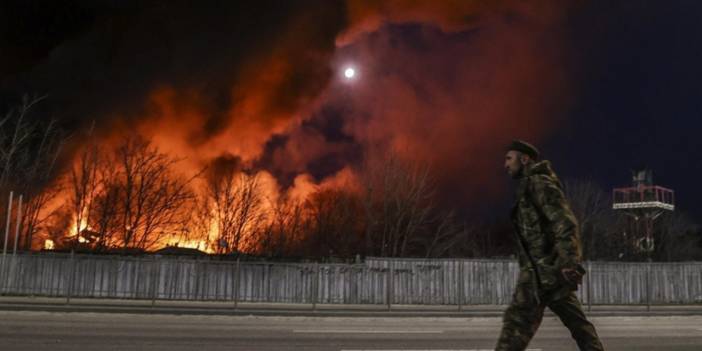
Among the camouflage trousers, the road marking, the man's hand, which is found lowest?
the road marking

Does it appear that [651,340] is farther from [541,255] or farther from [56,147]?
[56,147]

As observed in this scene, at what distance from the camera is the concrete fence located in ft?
68.9

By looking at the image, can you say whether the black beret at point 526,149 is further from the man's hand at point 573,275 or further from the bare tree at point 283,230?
the bare tree at point 283,230

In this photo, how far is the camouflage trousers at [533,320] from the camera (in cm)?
445

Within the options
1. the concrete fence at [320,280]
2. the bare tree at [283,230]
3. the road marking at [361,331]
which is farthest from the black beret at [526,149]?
the bare tree at [283,230]

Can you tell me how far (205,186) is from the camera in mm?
36875

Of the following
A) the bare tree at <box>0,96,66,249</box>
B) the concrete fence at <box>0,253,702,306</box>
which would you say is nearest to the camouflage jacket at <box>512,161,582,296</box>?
the concrete fence at <box>0,253,702,306</box>

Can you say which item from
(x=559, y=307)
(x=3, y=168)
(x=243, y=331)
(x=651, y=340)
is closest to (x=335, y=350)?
(x=243, y=331)

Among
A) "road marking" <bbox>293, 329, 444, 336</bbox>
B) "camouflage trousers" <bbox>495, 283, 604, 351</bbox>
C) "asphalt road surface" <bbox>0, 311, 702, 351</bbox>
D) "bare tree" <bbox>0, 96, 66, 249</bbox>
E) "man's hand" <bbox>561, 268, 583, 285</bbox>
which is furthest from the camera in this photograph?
"bare tree" <bbox>0, 96, 66, 249</bbox>

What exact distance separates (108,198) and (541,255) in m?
31.5

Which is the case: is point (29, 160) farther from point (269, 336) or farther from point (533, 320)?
point (533, 320)

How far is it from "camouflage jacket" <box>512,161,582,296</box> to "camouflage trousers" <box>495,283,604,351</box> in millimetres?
108

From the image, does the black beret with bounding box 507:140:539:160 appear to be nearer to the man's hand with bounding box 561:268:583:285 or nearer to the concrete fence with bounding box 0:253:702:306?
the man's hand with bounding box 561:268:583:285

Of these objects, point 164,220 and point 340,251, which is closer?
point 164,220
